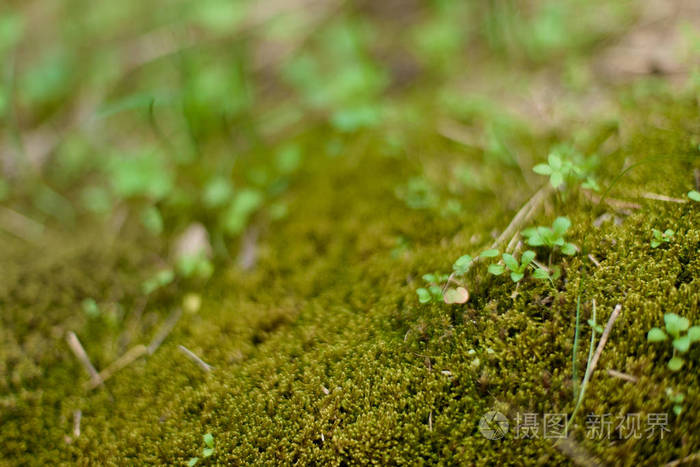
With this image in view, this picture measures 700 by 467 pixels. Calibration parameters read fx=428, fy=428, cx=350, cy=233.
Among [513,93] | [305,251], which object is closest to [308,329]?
[305,251]

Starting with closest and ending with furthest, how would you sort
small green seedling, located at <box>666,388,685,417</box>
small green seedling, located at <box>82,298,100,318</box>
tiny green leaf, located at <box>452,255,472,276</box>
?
small green seedling, located at <box>666,388,685,417</box>
tiny green leaf, located at <box>452,255,472,276</box>
small green seedling, located at <box>82,298,100,318</box>

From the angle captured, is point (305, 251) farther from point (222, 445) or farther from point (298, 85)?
point (298, 85)

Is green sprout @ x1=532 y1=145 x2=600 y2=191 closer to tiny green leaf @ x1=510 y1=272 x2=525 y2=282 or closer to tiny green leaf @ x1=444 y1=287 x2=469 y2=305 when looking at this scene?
tiny green leaf @ x1=510 y1=272 x2=525 y2=282

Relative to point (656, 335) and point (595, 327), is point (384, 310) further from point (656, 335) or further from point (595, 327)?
point (656, 335)

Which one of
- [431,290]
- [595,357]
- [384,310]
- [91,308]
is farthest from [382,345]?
[91,308]

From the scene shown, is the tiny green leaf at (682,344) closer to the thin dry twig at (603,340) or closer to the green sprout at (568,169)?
the thin dry twig at (603,340)

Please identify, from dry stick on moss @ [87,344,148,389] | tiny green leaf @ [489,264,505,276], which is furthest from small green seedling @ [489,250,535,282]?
dry stick on moss @ [87,344,148,389]

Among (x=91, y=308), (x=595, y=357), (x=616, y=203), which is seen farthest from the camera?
(x=91, y=308)
